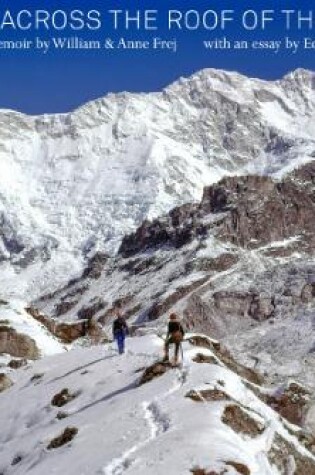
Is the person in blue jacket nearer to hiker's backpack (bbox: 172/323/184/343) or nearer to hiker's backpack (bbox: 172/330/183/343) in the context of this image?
hiker's backpack (bbox: 172/323/184/343)

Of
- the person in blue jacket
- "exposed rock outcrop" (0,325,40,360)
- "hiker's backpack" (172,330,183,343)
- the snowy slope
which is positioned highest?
"hiker's backpack" (172,330,183,343)

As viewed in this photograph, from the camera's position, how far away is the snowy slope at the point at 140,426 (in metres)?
35.3

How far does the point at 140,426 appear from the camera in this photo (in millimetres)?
39500

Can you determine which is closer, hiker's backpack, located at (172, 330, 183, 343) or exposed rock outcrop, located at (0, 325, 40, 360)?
hiker's backpack, located at (172, 330, 183, 343)

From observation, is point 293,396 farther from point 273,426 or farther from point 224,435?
point 224,435

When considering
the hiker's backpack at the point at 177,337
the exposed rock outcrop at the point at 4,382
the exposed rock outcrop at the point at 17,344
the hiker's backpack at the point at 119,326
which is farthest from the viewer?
the exposed rock outcrop at the point at 17,344

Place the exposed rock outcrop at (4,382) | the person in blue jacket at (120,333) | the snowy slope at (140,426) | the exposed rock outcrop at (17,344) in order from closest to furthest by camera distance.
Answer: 1. the snowy slope at (140,426)
2. the person in blue jacket at (120,333)
3. the exposed rock outcrop at (4,382)
4. the exposed rock outcrop at (17,344)

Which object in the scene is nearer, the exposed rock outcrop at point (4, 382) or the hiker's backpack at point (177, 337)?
the hiker's backpack at point (177, 337)

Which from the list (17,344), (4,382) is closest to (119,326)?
(4,382)

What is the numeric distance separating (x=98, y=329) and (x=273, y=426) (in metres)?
56.3

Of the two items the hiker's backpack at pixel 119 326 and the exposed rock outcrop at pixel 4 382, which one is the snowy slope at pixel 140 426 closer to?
the hiker's backpack at pixel 119 326

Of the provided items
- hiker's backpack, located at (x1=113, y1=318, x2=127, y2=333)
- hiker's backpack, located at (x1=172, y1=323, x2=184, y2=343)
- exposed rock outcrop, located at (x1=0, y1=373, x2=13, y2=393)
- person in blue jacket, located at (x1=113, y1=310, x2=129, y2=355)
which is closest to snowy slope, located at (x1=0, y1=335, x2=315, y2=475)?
person in blue jacket, located at (x1=113, y1=310, x2=129, y2=355)

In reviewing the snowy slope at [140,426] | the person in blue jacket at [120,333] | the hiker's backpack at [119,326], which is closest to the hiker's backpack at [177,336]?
the snowy slope at [140,426]

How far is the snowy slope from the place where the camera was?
35.3 metres
